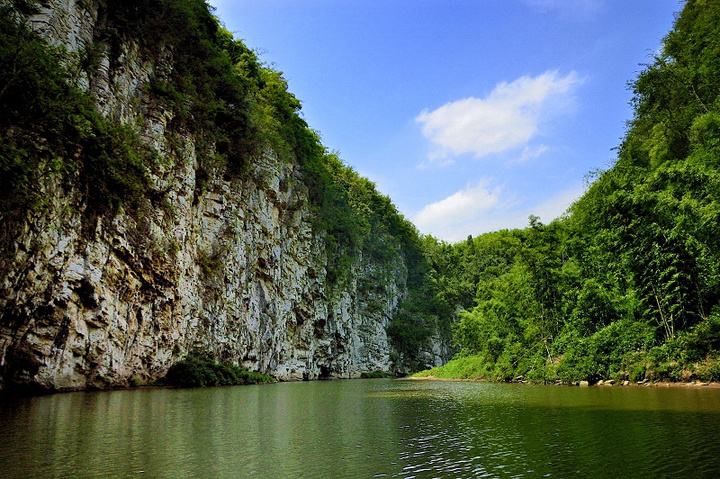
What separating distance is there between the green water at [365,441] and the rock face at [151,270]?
467 centimetres

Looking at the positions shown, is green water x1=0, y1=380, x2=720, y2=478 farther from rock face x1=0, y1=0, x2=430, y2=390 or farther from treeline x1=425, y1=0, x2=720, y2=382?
treeline x1=425, y1=0, x2=720, y2=382

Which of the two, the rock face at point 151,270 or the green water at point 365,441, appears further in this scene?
the rock face at point 151,270

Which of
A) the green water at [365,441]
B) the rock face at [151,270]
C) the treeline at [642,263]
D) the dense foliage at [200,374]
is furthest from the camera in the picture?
the dense foliage at [200,374]

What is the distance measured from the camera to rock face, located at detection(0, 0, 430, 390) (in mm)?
16430

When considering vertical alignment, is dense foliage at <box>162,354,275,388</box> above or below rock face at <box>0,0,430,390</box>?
below

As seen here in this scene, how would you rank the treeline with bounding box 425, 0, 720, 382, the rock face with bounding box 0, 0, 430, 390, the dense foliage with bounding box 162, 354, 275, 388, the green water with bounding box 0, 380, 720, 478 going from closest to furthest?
the green water with bounding box 0, 380, 720, 478 < the rock face with bounding box 0, 0, 430, 390 < the treeline with bounding box 425, 0, 720, 382 < the dense foliage with bounding box 162, 354, 275, 388

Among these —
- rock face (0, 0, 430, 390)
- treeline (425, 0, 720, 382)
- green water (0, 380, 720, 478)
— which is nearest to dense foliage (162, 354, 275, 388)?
rock face (0, 0, 430, 390)

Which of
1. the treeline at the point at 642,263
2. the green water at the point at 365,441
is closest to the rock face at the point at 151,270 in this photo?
the green water at the point at 365,441

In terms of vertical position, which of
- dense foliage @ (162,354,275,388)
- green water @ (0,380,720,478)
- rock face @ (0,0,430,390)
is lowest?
green water @ (0,380,720,478)

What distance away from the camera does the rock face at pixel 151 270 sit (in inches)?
647

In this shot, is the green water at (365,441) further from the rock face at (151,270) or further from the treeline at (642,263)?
the treeline at (642,263)

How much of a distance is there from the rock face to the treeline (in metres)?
19.2

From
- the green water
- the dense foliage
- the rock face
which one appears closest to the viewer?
the green water

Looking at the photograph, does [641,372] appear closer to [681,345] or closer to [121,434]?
[681,345]
